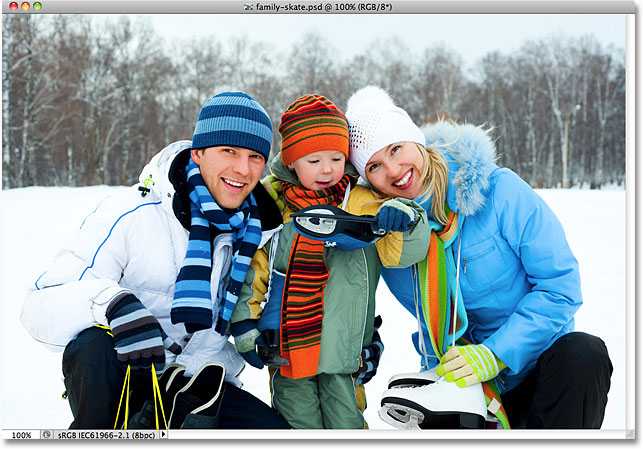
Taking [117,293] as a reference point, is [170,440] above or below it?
below

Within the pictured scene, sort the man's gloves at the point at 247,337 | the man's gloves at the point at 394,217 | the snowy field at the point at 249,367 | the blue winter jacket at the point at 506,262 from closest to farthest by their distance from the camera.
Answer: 1. the man's gloves at the point at 394,217
2. the blue winter jacket at the point at 506,262
3. the man's gloves at the point at 247,337
4. the snowy field at the point at 249,367

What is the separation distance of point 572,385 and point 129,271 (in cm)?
161

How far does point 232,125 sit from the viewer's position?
1926 mm

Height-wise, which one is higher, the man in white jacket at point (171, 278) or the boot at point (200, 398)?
the man in white jacket at point (171, 278)

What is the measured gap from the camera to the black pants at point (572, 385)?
5.65 ft

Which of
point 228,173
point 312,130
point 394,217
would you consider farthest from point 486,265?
point 228,173

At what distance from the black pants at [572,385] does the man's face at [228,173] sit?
128 centimetres

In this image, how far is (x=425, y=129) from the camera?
2.26m

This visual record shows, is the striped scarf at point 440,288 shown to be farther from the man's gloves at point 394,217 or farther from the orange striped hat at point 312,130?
the orange striped hat at point 312,130

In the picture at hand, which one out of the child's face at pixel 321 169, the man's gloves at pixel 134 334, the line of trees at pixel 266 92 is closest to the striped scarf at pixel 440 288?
the child's face at pixel 321 169

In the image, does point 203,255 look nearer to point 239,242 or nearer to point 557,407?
point 239,242

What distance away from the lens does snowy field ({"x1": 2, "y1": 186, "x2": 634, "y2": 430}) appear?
2752 mm

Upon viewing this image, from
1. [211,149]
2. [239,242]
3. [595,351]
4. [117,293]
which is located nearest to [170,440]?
[117,293]

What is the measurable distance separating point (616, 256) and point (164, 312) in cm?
535
